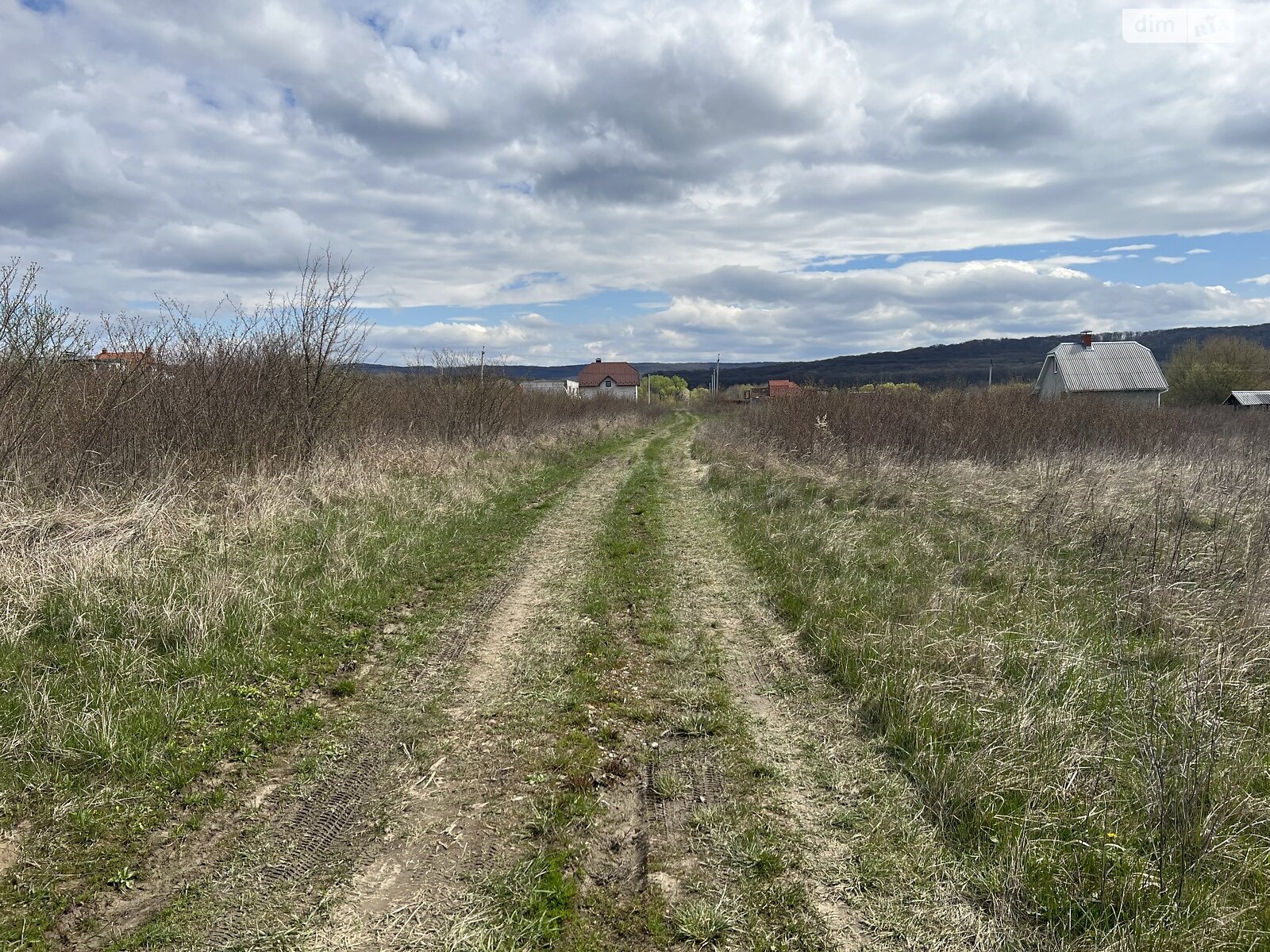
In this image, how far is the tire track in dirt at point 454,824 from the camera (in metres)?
2.74

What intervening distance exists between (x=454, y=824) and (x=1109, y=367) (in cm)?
6180

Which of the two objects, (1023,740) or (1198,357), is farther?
(1198,357)

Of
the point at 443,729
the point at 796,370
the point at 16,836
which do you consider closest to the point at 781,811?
the point at 443,729

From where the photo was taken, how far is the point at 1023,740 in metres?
3.96

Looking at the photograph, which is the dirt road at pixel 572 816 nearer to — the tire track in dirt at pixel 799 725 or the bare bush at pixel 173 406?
the tire track in dirt at pixel 799 725

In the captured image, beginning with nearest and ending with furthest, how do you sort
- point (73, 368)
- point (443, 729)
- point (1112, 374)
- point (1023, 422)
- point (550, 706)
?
point (443, 729) < point (550, 706) < point (73, 368) < point (1023, 422) < point (1112, 374)

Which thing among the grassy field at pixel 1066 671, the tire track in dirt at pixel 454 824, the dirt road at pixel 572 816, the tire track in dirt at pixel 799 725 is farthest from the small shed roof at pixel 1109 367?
the tire track in dirt at pixel 454 824

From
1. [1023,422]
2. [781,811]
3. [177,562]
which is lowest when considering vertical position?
[781,811]

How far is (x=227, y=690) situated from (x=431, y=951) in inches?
107

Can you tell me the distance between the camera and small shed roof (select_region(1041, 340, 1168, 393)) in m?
51.3

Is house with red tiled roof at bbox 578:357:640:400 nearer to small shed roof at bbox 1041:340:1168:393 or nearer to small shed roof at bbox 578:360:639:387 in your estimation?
small shed roof at bbox 578:360:639:387

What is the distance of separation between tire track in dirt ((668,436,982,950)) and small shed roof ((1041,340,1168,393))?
2082 inches

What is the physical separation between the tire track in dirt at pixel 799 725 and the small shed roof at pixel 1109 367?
52.9 meters

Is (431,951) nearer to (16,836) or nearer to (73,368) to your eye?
(16,836)
